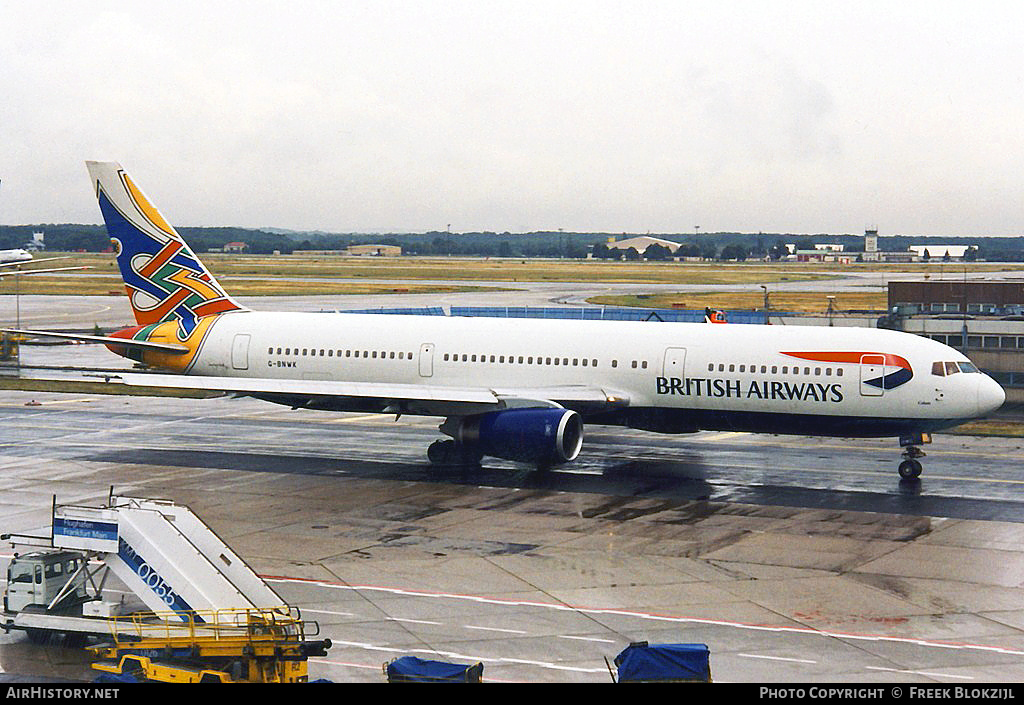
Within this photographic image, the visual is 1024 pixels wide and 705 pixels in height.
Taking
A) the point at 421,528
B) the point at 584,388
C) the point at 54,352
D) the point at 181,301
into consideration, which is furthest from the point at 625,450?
the point at 54,352

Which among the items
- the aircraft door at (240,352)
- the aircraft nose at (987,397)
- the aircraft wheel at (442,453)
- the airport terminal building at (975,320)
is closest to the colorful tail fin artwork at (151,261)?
the aircraft door at (240,352)

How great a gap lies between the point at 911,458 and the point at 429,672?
2567 cm

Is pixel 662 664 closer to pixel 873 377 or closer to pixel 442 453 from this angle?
pixel 873 377

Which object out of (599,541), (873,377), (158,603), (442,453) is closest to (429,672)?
(158,603)

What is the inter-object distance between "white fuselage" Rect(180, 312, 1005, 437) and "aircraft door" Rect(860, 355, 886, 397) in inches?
1.2

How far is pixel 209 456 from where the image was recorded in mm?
44844

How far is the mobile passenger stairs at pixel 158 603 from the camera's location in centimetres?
2025

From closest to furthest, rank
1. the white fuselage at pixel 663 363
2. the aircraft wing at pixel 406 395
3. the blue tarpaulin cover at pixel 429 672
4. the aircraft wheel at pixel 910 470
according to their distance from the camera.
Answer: the blue tarpaulin cover at pixel 429 672 < the white fuselage at pixel 663 363 < the aircraft wheel at pixel 910 470 < the aircraft wing at pixel 406 395

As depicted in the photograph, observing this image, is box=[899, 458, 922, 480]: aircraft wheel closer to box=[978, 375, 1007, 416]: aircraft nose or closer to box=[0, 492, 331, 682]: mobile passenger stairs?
box=[978, 375, 1007, 416]: aircraft nose

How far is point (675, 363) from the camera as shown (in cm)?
4078

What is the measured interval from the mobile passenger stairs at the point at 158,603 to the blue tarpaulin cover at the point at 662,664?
515 cm

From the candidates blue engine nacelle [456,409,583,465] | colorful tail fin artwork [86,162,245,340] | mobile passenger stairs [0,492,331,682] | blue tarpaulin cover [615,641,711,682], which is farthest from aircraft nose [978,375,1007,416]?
colorful tail fin artwork [86,162,245,340]

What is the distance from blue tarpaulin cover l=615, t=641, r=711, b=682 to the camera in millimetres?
18547

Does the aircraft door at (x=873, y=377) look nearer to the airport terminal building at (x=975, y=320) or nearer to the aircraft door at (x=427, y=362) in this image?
the aircraft door at (x=427, y=362)
